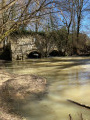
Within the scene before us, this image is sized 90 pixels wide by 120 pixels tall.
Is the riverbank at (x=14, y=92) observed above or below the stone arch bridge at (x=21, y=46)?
below

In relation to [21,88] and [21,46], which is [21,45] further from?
[21,88]

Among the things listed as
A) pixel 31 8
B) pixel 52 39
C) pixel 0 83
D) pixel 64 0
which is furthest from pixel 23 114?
pixel 52 39

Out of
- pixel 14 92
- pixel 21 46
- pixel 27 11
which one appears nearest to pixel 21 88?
pixel 14 92

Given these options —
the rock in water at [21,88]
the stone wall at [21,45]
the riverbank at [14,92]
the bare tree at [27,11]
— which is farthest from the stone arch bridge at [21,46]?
the rock in water at [21,88]

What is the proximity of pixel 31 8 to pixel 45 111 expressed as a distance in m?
4.21

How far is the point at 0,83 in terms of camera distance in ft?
17.8

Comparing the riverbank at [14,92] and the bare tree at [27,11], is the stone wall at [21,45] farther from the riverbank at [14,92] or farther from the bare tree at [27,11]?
the riverbank at [14,92]

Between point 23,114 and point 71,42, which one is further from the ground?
point 71,42

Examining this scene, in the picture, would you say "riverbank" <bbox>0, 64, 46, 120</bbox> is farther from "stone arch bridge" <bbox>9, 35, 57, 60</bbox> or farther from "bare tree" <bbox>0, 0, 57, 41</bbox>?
"stone arch bridge" <bbox>9, 35, 57, 60</bbox>

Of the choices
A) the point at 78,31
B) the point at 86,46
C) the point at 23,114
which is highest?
the point at 78,31

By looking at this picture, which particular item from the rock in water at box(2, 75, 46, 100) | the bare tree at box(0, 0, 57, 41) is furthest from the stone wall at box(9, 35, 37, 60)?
the rock in water at box(2, 75, 46, 100)

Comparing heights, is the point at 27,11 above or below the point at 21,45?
above

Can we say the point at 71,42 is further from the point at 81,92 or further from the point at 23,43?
the point at 81,92

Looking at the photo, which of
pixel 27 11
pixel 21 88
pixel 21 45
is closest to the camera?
pixel 21 88
